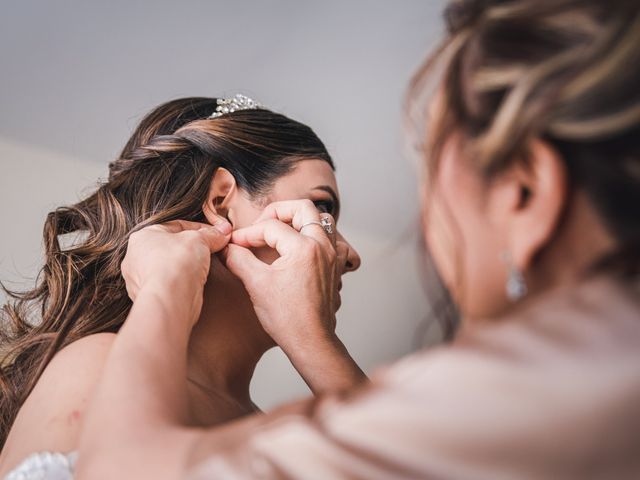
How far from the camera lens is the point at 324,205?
1570 mm

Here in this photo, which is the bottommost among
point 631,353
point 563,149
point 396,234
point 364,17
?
point 396,234

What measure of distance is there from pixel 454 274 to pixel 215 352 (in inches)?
26.9

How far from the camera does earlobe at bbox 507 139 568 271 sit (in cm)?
68

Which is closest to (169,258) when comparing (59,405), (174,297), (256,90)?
(174,297)

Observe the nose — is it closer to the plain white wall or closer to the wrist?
the wrist

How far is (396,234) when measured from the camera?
7.90ft

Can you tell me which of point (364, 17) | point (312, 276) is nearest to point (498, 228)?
point (312, 276)

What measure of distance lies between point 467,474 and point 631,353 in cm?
15

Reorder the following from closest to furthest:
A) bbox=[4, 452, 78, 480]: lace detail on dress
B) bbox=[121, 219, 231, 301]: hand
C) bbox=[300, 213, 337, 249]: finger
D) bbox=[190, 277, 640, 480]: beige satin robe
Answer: bbox=[190, 277, 640, 480]: beige satin robe
bbox=[4, 452, 78, 480]: lace detail on dress
bbox=[121, 219, 231, 301]: hand
bbox=[300, 213, 337, 249]: finger

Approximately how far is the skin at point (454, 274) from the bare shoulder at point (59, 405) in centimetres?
19

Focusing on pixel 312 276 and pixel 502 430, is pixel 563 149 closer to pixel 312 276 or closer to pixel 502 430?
pixel 502 430

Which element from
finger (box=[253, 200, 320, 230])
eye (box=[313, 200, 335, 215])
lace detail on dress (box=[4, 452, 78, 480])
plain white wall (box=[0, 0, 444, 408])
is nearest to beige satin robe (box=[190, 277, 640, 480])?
lace detail on dress (box=[4, 452, 78, 480])

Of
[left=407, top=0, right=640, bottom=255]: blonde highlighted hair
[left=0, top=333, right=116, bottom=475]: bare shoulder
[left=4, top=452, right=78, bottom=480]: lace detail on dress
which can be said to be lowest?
[left=4, top=452, right=78, bottom=480]: lace detail on dress

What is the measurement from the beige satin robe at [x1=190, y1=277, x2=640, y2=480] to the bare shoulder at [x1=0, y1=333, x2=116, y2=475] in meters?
0.48
